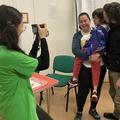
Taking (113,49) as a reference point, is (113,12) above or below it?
above

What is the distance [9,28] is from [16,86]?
13.7 inches

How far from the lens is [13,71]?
4.78ft

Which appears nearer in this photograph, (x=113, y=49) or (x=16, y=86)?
(x=16, y=86)

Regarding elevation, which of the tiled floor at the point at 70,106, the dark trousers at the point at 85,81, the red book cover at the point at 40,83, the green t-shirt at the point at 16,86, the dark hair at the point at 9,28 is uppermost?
the dark hair at the point at 9,28

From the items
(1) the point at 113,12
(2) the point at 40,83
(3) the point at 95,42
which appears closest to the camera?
(2) the point at 40,83

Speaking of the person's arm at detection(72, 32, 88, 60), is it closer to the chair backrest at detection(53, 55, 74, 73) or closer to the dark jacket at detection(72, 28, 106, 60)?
the dark jacket at detection(72, 28, 106, 60)

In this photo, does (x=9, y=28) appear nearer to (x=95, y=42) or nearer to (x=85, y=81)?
(x=95, y=42)

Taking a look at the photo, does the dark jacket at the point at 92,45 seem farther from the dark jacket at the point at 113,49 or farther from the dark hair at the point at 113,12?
the dark hair at the point at 113,12

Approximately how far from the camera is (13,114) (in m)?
1.56

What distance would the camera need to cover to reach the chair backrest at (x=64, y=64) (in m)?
3.62

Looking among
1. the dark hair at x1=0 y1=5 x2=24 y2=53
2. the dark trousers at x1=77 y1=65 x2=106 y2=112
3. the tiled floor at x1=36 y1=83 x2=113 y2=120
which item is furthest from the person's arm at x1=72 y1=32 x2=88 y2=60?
the dark hair at x1=0 y1=5 x2=24 y2=53

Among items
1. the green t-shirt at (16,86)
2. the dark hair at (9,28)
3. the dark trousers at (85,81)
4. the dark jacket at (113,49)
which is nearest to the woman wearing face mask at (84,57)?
the dark trousers at (85,81)

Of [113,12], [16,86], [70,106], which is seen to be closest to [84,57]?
[113,12]

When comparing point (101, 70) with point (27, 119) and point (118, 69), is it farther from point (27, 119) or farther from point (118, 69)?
point (27, 119)
